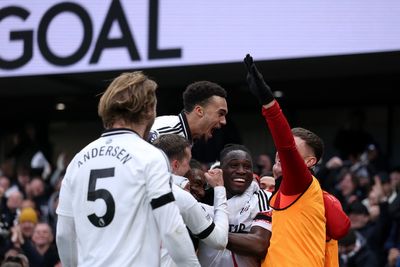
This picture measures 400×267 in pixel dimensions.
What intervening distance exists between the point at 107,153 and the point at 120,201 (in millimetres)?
254

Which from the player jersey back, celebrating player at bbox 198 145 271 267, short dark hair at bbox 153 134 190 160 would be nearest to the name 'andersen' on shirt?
the player jersey back

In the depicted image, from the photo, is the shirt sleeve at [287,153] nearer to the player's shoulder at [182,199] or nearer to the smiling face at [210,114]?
the player's shoulder at [182,199]

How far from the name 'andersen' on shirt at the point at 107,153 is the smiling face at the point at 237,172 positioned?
1.51 meters

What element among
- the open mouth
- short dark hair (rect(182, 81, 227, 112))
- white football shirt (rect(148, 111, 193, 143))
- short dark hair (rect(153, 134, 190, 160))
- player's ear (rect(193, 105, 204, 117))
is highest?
short dark hair (rect(182, 81, 227, 112))

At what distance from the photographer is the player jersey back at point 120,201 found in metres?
4.07

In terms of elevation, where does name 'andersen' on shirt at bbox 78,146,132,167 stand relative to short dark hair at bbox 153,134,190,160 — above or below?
below

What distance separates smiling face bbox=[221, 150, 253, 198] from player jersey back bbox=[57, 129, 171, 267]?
1.45m

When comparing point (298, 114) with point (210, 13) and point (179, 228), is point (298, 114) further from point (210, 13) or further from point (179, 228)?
point (179, 228)

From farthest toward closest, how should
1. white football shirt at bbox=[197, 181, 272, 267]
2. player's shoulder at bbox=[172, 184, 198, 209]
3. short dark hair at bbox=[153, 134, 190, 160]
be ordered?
white football shirt at bbox=[197, 181, 272, 267] → short dark hair at bbox=[153, 134, 190, 160] → player's shoulder at bbox=[172, 184, 198, 209]

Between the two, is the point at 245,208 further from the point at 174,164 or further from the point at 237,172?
the point at 174,164

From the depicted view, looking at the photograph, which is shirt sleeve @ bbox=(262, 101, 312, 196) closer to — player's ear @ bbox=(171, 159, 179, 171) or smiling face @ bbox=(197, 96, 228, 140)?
player's ear @ bbox=(171, 159, 179, 171)

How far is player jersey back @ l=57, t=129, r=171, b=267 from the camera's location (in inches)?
160

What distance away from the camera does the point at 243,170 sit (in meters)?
5.57

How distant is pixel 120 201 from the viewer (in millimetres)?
4094
